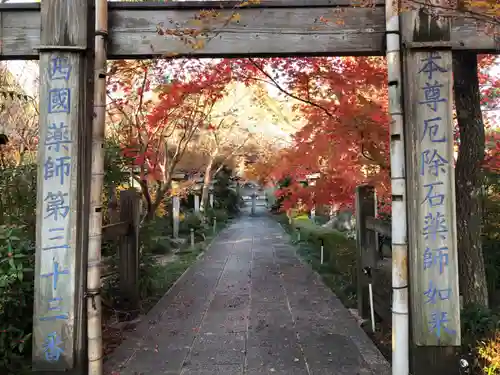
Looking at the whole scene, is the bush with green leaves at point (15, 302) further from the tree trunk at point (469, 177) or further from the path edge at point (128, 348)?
the tree trunk at point (469, 177)

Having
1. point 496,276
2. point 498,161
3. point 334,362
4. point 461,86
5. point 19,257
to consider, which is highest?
point 461,86

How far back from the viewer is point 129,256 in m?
6.21

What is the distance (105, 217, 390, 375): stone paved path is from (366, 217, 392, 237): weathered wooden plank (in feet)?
4.80

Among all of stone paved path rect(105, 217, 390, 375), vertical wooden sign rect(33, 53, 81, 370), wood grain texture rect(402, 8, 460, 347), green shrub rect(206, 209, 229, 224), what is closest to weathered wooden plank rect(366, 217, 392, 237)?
wood grain texture rect(402, 8, 460, 347)

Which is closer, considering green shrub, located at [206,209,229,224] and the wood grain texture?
the wood grain texture

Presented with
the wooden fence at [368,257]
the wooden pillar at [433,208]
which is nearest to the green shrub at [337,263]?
the wooden fence at [368,257]

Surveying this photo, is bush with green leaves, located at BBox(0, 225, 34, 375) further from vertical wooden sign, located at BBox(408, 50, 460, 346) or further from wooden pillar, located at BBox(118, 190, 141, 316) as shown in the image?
vertical wooden sign, located at BBox(408, 50, 460, 346)

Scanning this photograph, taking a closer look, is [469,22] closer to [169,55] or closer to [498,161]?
[169,55]

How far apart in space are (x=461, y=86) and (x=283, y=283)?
551 centimetres

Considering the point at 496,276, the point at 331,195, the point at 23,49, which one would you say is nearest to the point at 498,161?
the point at 496,276

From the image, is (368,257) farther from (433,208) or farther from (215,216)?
(215,216)

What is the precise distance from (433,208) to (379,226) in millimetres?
1519

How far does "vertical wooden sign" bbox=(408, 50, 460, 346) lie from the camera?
364cm

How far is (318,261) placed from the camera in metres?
11.1
